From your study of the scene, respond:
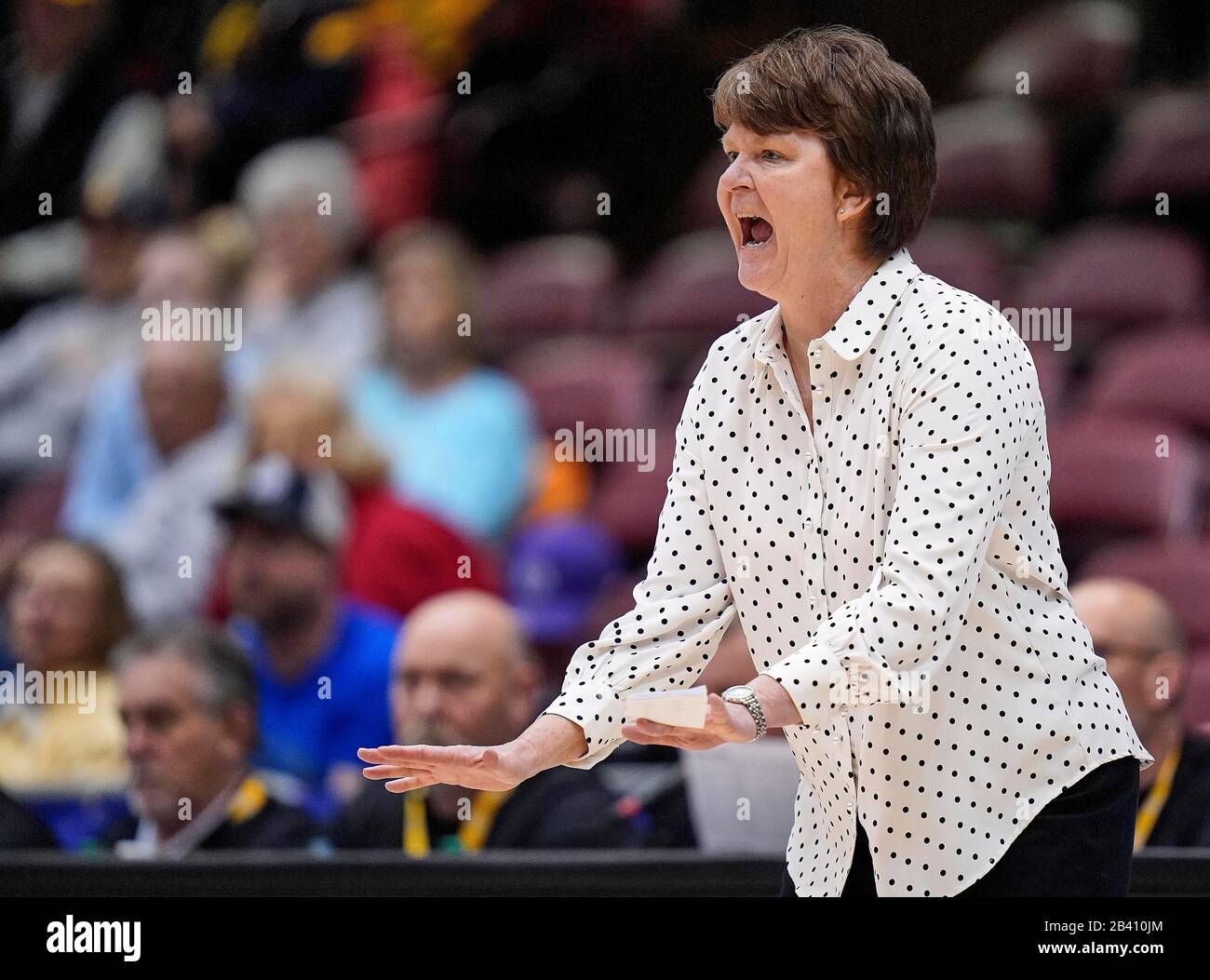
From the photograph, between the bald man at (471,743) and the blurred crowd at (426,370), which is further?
the blurred crowd at (426,370)

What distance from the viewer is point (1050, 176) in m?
3.79

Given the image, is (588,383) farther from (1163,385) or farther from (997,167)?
(1163,385)

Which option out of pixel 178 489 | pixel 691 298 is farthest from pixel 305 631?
pixel 691 298

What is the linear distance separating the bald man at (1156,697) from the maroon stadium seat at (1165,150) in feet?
4.43

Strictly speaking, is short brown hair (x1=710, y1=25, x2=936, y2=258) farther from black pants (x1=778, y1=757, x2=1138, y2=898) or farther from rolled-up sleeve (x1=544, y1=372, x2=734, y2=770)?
black pants (x1=778, y1=757, x2=1138, y2=898)

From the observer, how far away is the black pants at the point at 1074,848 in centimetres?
127

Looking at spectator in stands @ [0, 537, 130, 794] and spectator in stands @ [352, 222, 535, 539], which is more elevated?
spectator in stands @ [352, 222, 535, 539]

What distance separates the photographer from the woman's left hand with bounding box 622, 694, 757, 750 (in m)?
1.17

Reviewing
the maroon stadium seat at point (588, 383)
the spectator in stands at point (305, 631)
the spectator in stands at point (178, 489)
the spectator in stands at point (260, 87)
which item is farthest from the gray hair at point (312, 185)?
the spectator in stands at point (305, 631)

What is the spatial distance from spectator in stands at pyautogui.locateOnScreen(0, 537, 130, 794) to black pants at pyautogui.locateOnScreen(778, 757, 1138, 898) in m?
1.89

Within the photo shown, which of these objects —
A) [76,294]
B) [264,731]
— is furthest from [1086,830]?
[76,294]

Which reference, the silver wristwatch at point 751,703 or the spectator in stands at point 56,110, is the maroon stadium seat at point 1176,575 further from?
the spectator in stands at point 56,110

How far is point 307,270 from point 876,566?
3000 mm

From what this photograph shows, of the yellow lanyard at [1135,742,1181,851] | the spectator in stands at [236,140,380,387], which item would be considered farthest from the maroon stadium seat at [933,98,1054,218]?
the yellow lanyard at [1135,742,1181,851]
